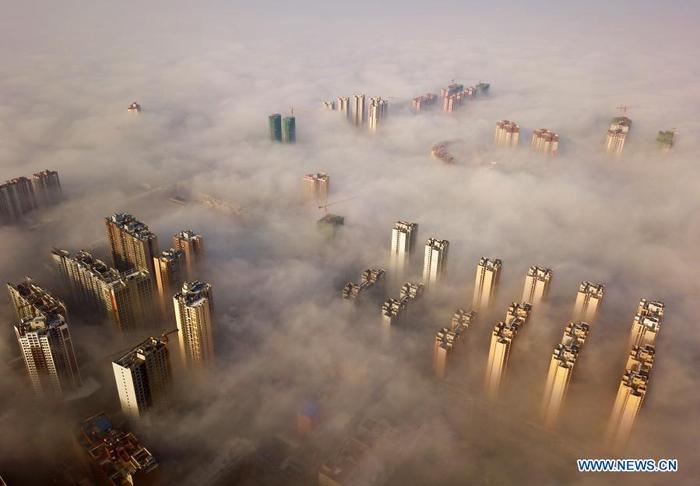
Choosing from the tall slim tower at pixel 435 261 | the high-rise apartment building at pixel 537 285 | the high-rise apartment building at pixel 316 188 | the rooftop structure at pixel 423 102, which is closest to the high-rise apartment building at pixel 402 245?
the tall slim tower at pixel 435 261

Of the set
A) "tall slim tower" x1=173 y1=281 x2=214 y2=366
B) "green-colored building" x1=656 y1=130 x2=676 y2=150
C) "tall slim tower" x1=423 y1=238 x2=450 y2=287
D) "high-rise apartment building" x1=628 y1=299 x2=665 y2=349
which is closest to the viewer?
"tall slim tower" x1=173 y1=281 x2=214 y2=366

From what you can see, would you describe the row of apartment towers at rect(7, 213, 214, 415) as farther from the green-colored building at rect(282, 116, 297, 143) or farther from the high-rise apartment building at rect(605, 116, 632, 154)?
the high-rise apartment building at rect(605, 116, 632, 154)

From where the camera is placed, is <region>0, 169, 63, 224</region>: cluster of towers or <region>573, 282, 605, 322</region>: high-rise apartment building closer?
<region>573, 282, 605, 322</region>: high-rise apartment building

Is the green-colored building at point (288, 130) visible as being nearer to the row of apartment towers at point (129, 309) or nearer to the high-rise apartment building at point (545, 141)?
the high-rise apartment building at point (545, 141)

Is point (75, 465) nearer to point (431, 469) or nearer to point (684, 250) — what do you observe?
point (431, 469)

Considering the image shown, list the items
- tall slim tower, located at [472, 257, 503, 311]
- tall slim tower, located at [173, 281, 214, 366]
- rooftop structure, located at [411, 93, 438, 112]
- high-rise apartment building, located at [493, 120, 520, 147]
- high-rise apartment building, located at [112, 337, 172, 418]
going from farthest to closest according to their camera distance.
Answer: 1. rooftop structure, located at [411, 93, 438, 112]
2. high-rise apartment building, located at [493, 120, 520, 147]
3. tall slim tower, located at [472, 257, 503, 311]
4. tall slim tower, located at [173, 281, 214, 366]
5. high-rise apartment building, located at [112, 337, 172, 418]

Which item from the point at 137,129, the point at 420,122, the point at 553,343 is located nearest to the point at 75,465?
the point at 553,343

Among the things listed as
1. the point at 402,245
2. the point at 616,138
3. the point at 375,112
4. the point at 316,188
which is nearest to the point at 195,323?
the point at 402,245

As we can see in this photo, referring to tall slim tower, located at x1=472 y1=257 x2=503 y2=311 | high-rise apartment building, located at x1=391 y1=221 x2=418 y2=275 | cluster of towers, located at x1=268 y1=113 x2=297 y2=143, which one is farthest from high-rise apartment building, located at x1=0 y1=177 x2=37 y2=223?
tall slim tower, located at x1=472 y1=257 x2=503 y2=311
